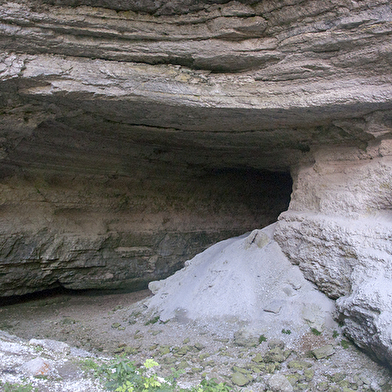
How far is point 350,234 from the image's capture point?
140 inches

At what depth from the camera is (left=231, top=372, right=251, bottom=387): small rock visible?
2.67 metres

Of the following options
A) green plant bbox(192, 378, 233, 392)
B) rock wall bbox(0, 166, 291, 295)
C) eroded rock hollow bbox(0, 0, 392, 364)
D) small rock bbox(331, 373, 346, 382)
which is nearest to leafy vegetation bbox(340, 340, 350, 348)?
eroded rock hollow bbox(0, 0, 392, 364)

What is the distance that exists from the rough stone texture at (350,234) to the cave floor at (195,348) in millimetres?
235

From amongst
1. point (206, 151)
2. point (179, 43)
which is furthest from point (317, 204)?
point (179, 43)

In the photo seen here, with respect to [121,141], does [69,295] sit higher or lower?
lower

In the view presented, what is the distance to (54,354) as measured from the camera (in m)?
2.54

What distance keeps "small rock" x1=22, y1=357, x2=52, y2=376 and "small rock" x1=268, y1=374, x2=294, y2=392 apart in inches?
61.3

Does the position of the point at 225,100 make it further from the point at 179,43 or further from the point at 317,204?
the point at 317,204

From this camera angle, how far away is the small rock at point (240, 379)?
2667mm

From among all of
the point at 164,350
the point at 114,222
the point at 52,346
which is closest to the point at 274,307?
the point at 164,350

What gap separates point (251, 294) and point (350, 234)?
127 cm

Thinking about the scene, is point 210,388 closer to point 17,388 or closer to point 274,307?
point 17,388

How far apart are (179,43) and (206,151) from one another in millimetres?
2279

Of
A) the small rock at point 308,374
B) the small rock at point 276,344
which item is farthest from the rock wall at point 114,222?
the small rock at point 308,374
